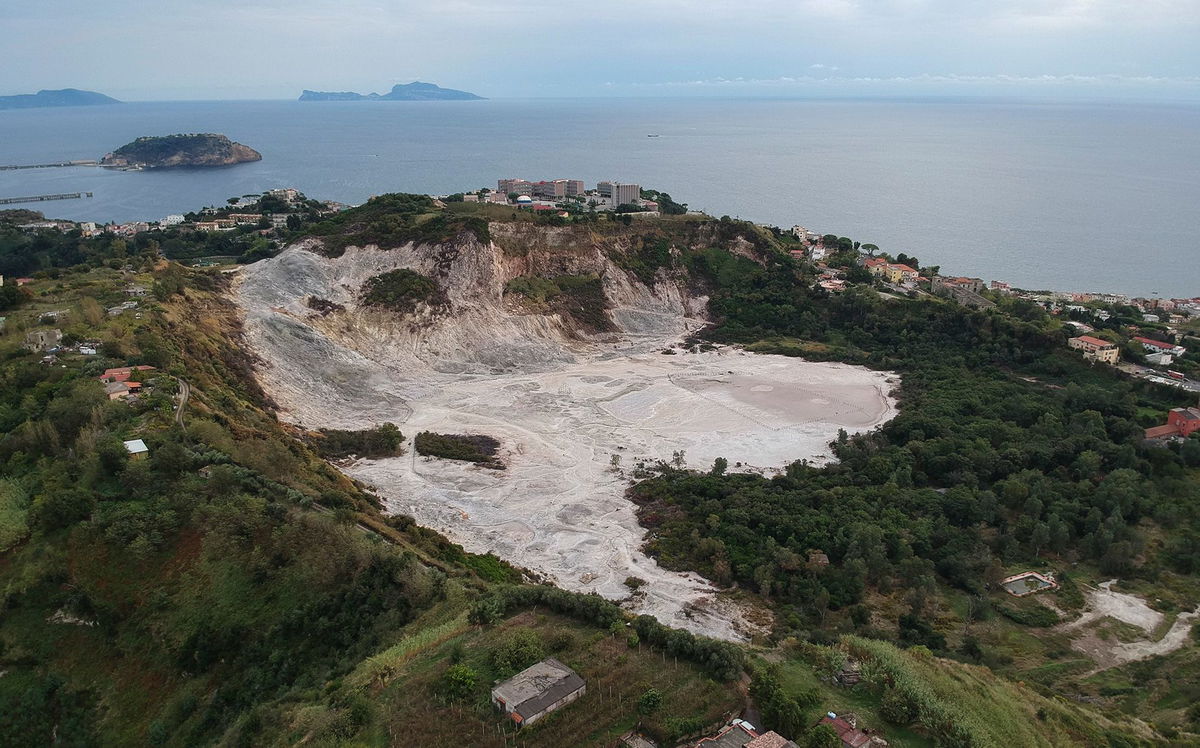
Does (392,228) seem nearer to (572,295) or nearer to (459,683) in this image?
(572,295)

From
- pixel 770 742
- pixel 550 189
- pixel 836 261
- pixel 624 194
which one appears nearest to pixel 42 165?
pixel 550 189

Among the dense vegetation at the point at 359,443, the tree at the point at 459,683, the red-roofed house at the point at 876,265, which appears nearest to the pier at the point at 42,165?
the dense vegetation at the point at 359,443

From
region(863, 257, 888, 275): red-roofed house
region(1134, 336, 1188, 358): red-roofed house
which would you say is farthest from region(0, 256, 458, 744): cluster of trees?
region(863, 257, 888, 275): red-roofed house

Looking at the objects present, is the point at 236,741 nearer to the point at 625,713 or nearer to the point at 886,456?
the point at 625,713

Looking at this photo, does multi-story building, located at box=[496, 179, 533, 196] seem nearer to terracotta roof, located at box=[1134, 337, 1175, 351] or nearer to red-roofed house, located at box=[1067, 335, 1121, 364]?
red-roofed house, located at box=[1067, 335, 1121, 364]

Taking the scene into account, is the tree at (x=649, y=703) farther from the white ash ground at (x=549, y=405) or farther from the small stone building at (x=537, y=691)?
the white ash ground at (x=549, y=405)
